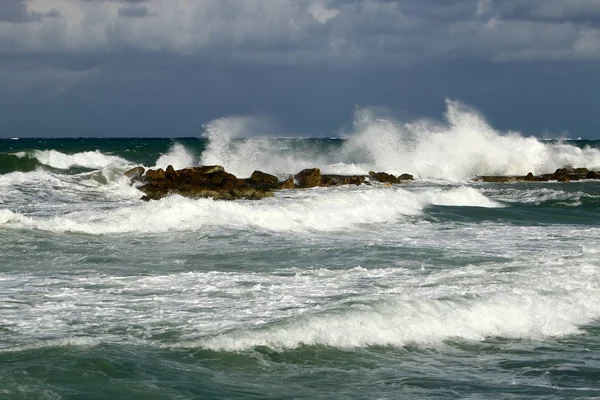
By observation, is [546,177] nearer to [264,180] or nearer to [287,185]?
[287,185]

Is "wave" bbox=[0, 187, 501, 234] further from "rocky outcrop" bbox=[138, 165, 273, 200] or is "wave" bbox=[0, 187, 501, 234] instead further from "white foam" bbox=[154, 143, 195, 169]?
"white foam" bbox=[154, 143, 195, 169]

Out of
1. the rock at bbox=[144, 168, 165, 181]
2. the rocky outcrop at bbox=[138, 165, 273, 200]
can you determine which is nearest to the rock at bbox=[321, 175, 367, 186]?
the rocky outcrop at bbox=[138, 165, 273, 200]

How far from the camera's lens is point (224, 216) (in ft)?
67.3

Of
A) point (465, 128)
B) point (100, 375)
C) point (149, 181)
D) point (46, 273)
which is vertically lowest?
point (100, 375)

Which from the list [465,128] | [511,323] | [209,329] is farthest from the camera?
[465,128]

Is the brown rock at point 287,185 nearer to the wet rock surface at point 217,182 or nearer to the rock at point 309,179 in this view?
the wet rock surface at point 217,182

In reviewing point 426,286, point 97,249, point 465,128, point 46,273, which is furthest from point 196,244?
point 465,128

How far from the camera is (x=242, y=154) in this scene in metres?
42.9

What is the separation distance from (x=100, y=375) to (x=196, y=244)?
9138 millimetres

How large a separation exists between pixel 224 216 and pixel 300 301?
9.32m

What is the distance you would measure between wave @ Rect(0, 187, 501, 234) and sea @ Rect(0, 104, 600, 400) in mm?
58

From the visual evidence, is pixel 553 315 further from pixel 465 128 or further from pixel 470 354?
pixel 465 128

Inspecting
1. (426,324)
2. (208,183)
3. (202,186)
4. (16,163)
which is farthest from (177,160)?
(426,324)

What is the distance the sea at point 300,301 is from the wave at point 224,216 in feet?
0.19
